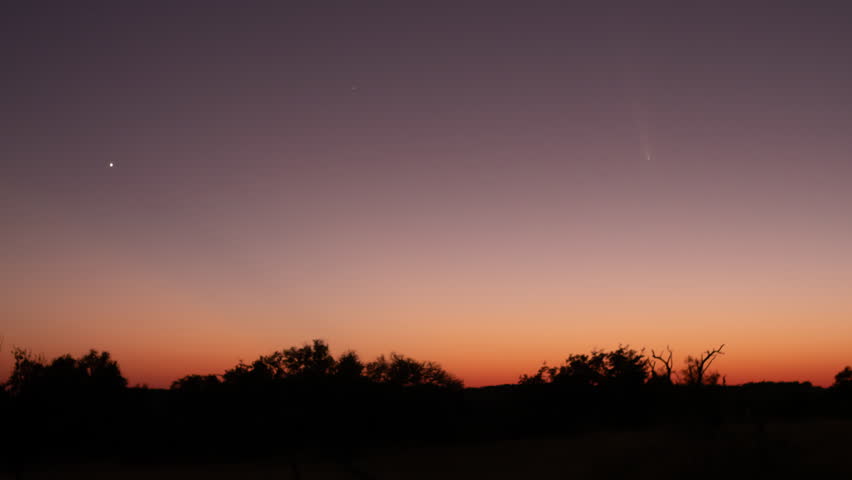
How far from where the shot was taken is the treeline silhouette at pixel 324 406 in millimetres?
46750

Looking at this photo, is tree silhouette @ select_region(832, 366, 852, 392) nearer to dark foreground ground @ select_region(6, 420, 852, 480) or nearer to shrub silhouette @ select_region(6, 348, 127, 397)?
dark foreground ground @ select_region(6, 420, 852, 480)

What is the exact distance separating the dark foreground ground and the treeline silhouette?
9.58 ft

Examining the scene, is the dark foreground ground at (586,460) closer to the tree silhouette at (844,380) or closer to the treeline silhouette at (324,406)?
the treeline silhouette at (324,406)

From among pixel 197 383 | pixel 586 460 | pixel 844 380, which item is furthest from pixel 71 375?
pixel 844 380

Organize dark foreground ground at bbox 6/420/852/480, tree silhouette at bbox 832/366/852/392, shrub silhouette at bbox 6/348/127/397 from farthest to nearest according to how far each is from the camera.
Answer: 1. tree silhouette at bbox 832/366/852/392
2. shrub silhouette at bbox 6/348/127/397
3. dark foreground ground at bbox 6/420/852/480

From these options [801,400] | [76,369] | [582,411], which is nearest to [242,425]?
[76,369]

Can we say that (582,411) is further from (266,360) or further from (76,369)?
(76,369)

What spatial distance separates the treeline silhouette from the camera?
46.8 metres

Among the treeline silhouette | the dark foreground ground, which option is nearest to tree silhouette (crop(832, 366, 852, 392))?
the treeline silhouette

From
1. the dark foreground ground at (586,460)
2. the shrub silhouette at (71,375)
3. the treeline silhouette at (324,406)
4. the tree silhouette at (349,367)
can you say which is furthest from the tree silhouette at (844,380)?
the shrub silhouette at (71,375)

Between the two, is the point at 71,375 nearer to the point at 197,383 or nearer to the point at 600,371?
the point at 197,383

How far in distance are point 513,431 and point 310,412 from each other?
1796 centimetres

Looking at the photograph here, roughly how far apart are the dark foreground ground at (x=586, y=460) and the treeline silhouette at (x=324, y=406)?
292cm

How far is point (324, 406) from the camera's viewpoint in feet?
164
